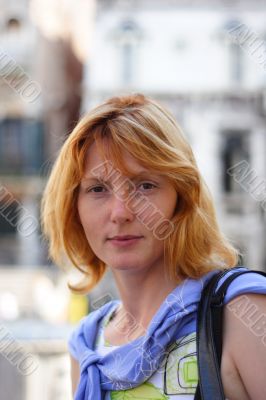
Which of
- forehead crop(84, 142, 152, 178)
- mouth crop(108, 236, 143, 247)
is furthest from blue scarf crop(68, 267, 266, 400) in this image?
forehead crop(84, 142, 152, 178)

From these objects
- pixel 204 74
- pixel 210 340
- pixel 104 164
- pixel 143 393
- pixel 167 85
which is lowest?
pixel 167 85

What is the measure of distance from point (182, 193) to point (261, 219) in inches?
542

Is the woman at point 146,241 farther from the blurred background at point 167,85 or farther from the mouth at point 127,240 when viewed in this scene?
the blurred background at point 167,85

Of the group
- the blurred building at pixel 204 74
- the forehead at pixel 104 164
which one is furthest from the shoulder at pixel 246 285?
the blurred building at pixel 204 74

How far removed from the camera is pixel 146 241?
1220 mm

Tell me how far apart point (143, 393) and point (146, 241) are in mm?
262

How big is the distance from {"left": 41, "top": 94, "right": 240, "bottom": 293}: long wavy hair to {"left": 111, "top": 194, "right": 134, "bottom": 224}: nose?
0.19 ft

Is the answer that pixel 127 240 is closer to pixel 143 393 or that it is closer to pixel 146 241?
pixel 146 241

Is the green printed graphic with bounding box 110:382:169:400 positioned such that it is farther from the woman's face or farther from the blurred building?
the blurred building

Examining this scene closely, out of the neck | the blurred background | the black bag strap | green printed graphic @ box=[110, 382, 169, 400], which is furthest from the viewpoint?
the blurred background

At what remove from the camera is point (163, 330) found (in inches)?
45.1

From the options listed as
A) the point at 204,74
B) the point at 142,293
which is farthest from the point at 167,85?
the point at 142,293

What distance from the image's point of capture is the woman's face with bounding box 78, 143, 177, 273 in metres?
1.20

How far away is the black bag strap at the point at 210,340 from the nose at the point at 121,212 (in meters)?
0.19
